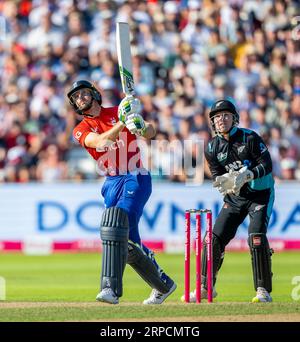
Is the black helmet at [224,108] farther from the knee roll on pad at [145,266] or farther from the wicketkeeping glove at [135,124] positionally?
the knee roll on pad at [145,266]

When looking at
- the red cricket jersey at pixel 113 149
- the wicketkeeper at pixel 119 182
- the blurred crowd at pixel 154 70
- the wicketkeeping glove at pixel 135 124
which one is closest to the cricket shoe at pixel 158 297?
the wicketkeeper at pixel 119 182

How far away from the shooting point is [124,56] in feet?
29.8

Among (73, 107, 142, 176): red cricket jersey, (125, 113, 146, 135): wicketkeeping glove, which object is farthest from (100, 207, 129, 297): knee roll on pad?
(125, 113, 146, 135): wicketkeeping glove

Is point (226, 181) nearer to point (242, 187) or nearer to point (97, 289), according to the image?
point (242, 187)

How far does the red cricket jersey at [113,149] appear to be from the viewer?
29.2ft

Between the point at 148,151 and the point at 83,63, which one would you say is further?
the point at 83,63

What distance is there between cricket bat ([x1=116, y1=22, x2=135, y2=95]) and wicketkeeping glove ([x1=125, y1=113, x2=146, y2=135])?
0.56 m

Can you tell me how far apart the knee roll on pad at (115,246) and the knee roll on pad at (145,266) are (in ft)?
0.68

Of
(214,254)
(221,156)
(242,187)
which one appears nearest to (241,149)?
(221,156)

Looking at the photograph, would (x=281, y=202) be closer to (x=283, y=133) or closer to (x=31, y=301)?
(x=283, y=133)

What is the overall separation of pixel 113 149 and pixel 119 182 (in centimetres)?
28

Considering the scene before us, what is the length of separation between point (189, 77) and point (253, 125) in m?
1.64

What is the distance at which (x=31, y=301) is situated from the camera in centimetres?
967
